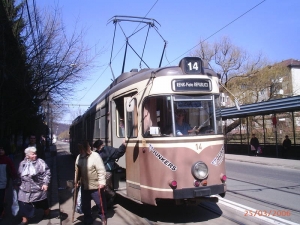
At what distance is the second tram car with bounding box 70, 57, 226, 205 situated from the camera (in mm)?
6105

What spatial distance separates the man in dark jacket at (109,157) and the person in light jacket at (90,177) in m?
1.01

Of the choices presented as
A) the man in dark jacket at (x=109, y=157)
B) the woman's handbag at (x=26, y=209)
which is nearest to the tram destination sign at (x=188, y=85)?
the man in dark jacket at (x=109, y=157)

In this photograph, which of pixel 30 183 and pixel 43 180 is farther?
pixel 43 180

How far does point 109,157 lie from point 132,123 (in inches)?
37.3

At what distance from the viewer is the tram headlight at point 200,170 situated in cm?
609

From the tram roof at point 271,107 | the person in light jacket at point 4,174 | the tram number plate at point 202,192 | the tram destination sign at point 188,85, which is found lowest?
the tram number plate at point 202,192

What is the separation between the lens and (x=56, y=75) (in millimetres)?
11992

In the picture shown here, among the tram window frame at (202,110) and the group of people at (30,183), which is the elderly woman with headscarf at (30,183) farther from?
the tram window frame at (202,110)

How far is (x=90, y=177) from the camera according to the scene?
6102 mm

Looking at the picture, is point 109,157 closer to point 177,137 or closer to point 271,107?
point 177,137

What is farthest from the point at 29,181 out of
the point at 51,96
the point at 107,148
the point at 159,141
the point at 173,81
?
the point at 51,96

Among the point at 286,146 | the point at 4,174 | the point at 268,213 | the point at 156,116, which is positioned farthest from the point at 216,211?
the point at 286,146

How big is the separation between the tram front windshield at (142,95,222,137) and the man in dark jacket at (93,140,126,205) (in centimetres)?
94

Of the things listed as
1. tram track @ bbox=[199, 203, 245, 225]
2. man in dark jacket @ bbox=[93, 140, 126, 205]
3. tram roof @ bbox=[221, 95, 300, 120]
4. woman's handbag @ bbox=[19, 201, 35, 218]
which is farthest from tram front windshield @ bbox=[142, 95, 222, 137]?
tram roof @ bbox=[221, 95, 300, 120]
